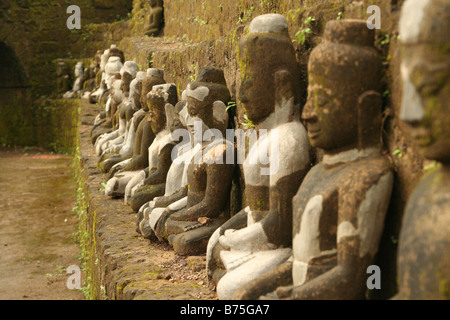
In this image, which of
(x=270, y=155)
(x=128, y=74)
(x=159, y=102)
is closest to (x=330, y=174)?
(x=270, y=155)

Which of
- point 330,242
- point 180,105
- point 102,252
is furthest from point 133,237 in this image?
point 330,242

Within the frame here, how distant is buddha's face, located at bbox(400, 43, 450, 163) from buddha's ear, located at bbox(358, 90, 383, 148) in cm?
55

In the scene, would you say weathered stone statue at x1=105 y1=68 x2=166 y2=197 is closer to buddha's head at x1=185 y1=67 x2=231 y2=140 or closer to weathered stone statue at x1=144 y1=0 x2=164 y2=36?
buddha's head at x1=185 y1=67 x2=231 y2=140

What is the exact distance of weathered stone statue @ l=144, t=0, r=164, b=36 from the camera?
13.5 metres

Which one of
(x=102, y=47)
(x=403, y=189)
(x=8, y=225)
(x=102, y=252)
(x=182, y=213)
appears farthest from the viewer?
(x=102, y=47)

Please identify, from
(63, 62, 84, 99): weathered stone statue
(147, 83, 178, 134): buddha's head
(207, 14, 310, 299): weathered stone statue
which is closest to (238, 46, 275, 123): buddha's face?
(207, 14, 310, 299): weathered stone statue

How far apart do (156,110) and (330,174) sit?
2.99m

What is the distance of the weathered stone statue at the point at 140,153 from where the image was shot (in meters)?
5.77

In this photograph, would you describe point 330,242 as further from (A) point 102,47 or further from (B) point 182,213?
(A) point 102,47

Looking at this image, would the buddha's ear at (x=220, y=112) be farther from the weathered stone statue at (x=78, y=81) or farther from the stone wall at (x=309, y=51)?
the weathered stone statue at (x=78, y=81)

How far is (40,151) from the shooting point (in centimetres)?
1762

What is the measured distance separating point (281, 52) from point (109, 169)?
455cm

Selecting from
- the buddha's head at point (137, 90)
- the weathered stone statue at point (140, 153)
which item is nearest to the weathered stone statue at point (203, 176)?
the weathered stone statue at point (140, 153)

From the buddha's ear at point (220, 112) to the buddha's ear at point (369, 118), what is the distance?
67.3 inches
